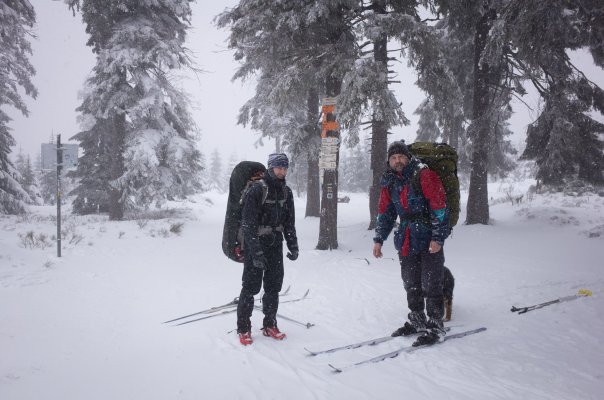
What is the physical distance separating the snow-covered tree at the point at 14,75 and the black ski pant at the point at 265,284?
16710 mm

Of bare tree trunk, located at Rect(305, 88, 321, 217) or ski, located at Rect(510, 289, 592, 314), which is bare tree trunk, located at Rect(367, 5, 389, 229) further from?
ski, located at Rect(510, 289, 592, 314)

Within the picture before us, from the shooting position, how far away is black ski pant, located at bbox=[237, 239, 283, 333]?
164 inches

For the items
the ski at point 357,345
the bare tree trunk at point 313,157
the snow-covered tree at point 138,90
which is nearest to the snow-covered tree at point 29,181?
the snow-covered tree at point 138,90

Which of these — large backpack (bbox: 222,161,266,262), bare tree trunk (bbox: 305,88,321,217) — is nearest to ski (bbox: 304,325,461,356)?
large backpack (bbox: 222,161,266,262)

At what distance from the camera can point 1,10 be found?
13109 mm

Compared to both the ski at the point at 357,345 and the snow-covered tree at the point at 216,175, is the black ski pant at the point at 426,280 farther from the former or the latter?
the snow-covered tree at the point at 216,175

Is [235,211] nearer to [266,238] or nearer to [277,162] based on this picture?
[266,238]

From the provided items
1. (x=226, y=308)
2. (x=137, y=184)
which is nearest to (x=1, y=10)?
(x=137, y=184)

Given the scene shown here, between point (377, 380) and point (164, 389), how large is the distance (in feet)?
6.63

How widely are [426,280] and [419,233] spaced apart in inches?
23.8

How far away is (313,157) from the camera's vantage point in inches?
527

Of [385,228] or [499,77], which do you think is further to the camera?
[499,77]

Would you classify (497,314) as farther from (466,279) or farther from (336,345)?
(336,345)

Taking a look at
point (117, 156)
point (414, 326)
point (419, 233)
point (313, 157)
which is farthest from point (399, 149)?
point (117, 156)
